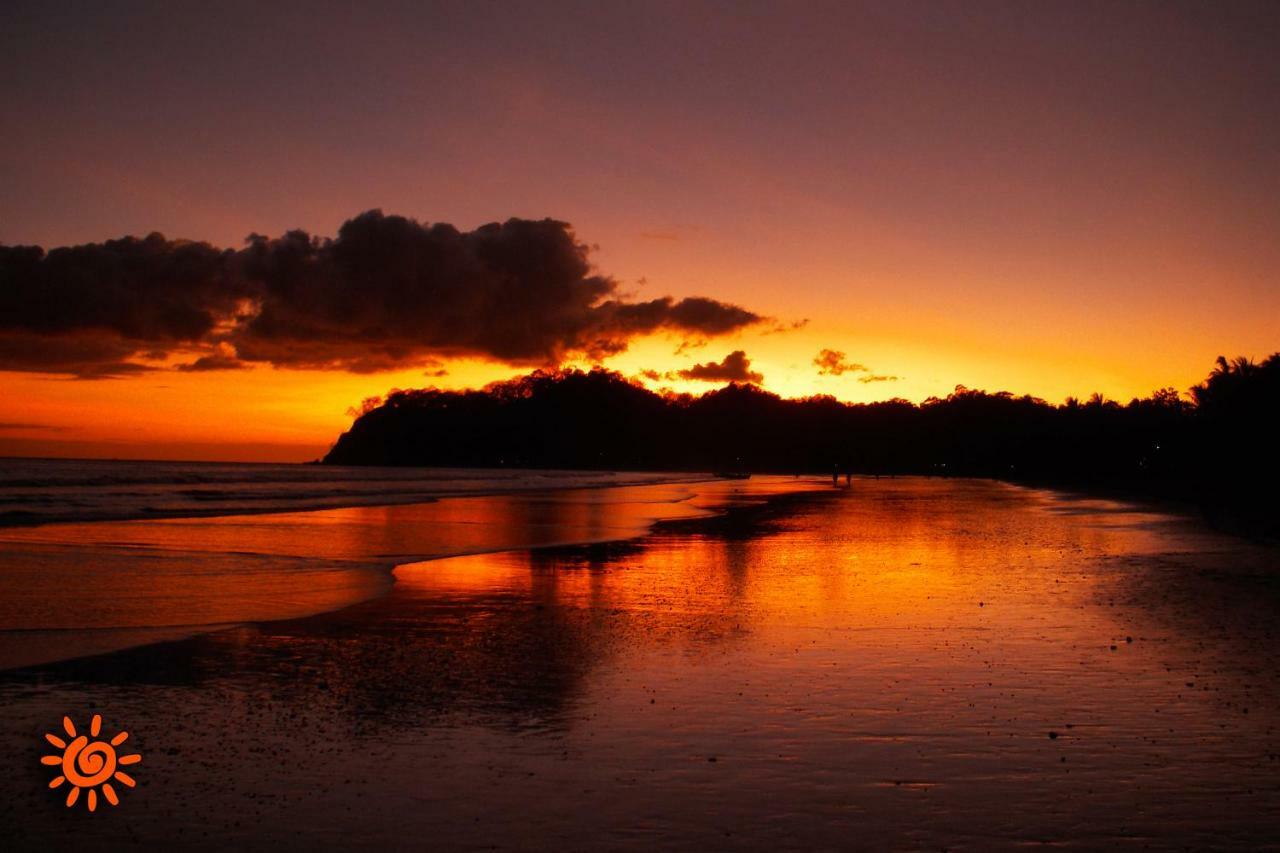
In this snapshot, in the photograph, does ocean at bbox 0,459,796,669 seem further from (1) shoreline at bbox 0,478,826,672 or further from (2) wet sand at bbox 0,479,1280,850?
(2) wet sand at bbox 0,479,1280,850

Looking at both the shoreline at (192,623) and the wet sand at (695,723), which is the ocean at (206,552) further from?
the wet sand at (695,723)

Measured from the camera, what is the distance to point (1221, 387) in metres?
57.8

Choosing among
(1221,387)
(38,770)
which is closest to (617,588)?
(38,770)

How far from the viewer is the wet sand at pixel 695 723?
726 cm

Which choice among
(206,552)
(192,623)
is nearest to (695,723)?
(192,623)

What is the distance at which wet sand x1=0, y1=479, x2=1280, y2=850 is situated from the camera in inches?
286

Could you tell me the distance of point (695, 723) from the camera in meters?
9.94

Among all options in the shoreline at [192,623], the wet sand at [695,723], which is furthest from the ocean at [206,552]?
the wet sand at [695,723]

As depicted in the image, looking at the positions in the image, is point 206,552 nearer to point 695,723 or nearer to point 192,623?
point 192,623

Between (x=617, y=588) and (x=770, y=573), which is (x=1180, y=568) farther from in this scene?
(x=617, y=588)

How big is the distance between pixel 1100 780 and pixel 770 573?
14716mm

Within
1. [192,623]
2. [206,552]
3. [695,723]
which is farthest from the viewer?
[206,552]

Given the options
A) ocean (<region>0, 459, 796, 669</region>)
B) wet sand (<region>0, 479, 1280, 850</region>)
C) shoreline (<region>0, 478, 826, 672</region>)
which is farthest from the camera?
ocean (<region>0, 459, 796, 669</region>)

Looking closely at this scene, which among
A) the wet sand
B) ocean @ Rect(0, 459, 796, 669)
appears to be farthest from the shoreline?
the wet sand
